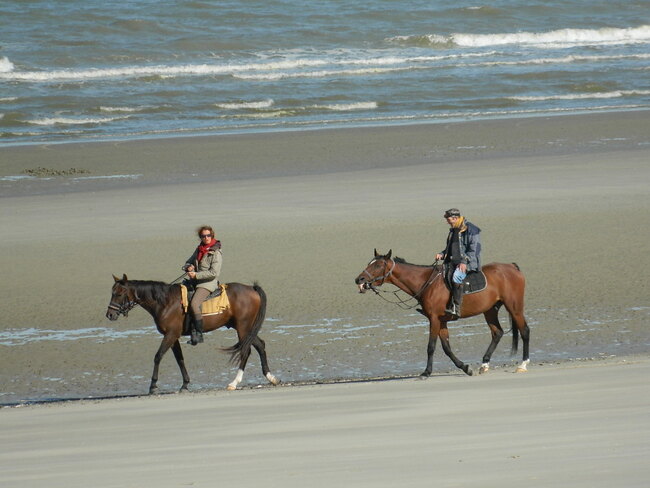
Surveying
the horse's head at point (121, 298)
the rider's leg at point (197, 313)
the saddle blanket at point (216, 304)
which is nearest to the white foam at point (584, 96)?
the saddle blanket at point (216, 304)

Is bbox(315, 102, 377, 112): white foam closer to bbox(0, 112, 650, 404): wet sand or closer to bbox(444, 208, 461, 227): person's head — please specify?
bbox(0, 112, 650, 404): wet sand

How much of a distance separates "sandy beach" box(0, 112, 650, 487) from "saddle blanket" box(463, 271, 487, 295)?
2.98 feet

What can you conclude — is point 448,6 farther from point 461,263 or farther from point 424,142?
point 461,263

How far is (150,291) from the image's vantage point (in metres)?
11.8

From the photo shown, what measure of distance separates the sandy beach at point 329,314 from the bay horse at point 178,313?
45cm

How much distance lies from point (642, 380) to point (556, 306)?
4.47 m

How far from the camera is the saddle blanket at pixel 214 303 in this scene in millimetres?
11820

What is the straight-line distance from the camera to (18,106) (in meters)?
36.2

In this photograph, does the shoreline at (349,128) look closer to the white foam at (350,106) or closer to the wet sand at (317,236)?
the wet sand at (317,236)

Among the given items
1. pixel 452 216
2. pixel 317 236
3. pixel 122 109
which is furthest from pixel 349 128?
pixel 452 216

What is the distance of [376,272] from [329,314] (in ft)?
8.33

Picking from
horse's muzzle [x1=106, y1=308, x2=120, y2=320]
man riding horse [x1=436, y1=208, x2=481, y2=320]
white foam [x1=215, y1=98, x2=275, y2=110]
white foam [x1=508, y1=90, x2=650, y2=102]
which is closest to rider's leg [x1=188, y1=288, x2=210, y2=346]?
horse's muzzle [x1=106, y1=308, x2=120, y2=320]

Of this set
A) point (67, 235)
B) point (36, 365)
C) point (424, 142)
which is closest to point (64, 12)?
point (424, 142)

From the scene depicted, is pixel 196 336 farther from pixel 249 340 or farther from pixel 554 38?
pixel 554 38
